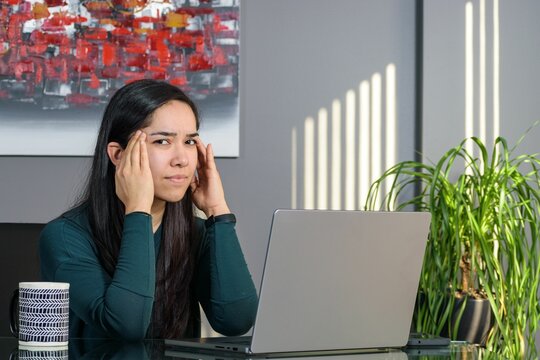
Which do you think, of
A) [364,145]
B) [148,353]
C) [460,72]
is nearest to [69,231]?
[148,353]

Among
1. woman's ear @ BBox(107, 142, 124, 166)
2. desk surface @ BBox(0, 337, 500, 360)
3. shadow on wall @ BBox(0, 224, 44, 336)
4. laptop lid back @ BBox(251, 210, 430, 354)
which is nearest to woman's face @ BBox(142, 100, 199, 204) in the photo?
woman's ear @ BBox(107, 142, 124, 166)

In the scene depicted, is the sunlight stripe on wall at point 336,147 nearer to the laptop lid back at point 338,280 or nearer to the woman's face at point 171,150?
the woman's face at point 171,150

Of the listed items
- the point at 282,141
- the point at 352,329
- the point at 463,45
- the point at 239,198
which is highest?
the point at 463,45

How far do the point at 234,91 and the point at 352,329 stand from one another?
6.41ft

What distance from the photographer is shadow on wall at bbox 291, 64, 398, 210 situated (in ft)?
11.1

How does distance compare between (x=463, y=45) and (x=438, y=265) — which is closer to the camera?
(x=438, y=265)

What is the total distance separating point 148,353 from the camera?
4.92 ft

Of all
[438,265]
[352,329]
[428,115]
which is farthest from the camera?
[428,115]

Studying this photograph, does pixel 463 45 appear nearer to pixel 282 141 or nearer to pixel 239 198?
pixel 282 141

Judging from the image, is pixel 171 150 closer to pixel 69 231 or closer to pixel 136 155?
pixel 136 155

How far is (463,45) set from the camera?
3350 millimetres

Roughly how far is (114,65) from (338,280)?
2098mm

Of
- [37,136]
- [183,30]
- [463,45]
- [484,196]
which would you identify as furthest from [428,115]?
[37,136]

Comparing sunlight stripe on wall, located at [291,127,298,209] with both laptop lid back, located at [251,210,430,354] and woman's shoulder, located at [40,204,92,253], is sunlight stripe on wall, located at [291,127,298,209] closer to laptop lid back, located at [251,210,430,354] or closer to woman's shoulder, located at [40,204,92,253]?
woman's shoulder, located at [40,204,92,253]
